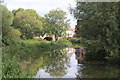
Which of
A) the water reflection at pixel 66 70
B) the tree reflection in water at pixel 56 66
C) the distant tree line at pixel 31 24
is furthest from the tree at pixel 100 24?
the distant tree line at pixel 31 24

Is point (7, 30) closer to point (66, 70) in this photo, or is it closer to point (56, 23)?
point (66, 70)

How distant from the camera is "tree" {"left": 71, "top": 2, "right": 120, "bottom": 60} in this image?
694 cm

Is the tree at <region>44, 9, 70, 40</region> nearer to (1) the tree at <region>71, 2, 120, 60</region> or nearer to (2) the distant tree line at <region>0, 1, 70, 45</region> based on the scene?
(2) the distant tree line at <region>0, 1, 70, 45</region>

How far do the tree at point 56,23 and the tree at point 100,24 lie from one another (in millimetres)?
13542

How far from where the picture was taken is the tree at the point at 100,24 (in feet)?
22.8

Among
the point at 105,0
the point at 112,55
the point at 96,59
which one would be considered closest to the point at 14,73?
the point at 112,55

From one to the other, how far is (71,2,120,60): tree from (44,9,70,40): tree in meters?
13.5

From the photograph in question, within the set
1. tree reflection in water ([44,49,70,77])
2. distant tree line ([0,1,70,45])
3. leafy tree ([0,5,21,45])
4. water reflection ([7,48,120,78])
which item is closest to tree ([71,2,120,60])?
water reflection ([7,48,120,78])

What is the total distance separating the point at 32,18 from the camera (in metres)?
19.7

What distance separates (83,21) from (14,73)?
13.7 feet

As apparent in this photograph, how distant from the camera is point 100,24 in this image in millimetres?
7414

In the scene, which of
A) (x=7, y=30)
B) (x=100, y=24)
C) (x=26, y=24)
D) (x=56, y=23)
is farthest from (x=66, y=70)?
(x=56, y=23)

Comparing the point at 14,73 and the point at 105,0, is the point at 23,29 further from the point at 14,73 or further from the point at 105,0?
the point at 14,73

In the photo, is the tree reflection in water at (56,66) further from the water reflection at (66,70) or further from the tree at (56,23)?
the tree at (56,23)
